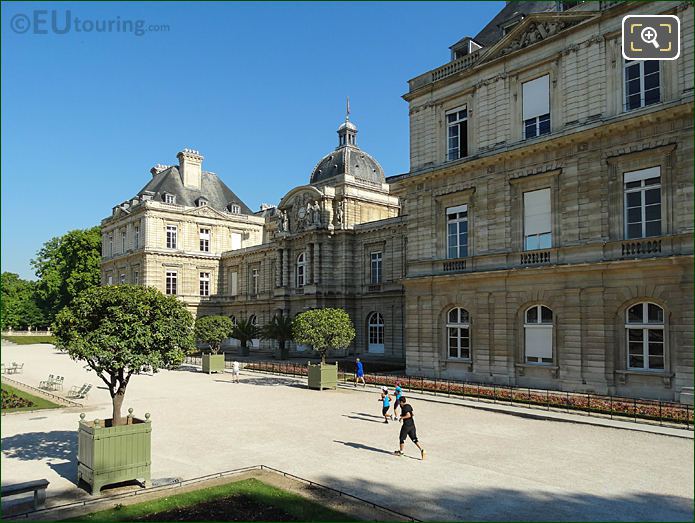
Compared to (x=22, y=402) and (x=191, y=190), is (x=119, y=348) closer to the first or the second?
(x=22, y=402)

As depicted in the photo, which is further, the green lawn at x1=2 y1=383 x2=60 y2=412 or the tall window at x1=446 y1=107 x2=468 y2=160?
the tall window at x1=446 y1=107 x2=468 y2=160

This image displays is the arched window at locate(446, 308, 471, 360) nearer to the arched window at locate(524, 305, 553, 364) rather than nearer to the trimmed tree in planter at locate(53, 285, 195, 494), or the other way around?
the arched window at locate(524, 305, 553, 364)

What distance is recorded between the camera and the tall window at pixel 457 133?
30422mm

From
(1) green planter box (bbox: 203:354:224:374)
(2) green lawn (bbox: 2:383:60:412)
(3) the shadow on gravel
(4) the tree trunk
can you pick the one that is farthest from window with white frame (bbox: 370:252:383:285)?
(4) the tree trunk

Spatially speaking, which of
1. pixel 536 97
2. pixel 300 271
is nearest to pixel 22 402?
pixel 536 97

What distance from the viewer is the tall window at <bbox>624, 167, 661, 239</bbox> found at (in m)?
22.8

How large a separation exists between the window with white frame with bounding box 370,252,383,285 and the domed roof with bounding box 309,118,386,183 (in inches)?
341

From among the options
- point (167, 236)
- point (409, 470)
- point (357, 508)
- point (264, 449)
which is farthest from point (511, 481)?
point (167, 236)

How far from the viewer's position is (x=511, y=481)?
12805 mm

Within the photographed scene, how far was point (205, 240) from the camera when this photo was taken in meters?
67.6

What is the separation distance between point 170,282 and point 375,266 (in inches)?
1052

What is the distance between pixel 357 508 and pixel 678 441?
10833 millimetres

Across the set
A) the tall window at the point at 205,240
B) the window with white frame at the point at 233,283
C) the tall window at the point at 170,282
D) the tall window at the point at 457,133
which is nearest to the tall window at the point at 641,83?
the tall window at the point at 457,133

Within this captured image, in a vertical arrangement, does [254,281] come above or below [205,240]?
below
